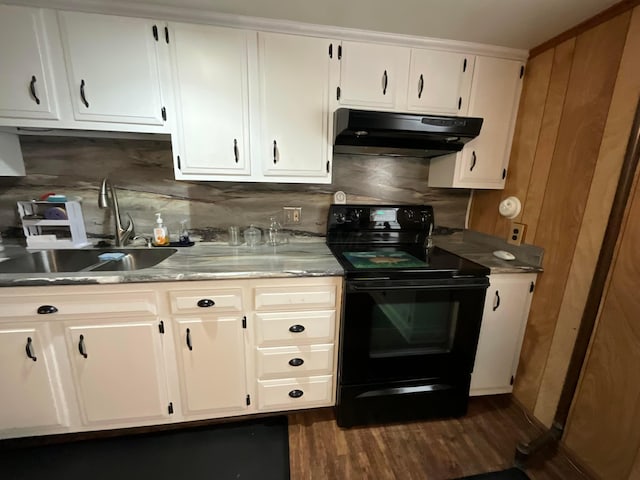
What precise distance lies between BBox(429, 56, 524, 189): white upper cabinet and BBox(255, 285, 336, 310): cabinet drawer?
3.76ft

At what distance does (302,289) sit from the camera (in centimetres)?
139

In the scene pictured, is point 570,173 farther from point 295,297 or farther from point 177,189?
point 177,189

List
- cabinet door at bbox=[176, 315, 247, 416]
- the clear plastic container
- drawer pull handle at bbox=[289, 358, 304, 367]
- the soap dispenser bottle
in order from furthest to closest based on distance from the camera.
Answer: the clear plastic container < the soap dispenser bottle < drawer pull handle at bbox=[289, 358, 304, 367] < cabinet door at bbox=[176, 315, 247, 416]

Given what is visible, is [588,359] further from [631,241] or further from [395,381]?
[395,381]

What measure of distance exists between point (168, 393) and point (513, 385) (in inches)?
84.6

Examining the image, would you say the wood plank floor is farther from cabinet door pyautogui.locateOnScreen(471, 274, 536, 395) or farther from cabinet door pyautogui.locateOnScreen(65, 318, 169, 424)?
cabinet door pyautogui.locateOnScreen(65, 318, 169, 424)

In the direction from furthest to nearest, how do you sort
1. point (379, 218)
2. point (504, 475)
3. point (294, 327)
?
point (379, 218) < point (294, 327) < point (504, 475)

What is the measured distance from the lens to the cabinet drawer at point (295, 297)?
4.47ft

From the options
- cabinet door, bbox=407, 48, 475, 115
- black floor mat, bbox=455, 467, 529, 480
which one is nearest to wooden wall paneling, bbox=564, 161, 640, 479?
black floor mat, bbox=455, 467, 529, 480

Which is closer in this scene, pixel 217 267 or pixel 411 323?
pixel 217 267

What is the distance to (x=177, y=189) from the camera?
177 cm

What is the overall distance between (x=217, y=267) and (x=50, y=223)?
1091 mm

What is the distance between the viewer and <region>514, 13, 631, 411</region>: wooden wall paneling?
4.10 ft

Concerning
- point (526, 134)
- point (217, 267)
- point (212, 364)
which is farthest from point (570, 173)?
point (212, 364)
